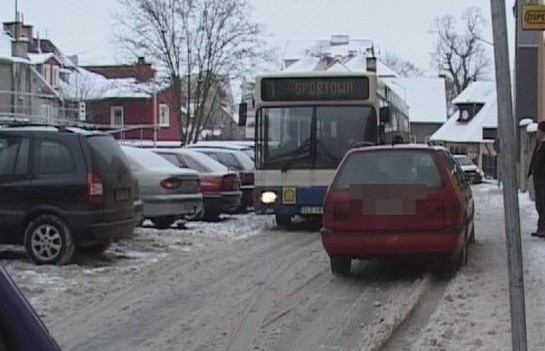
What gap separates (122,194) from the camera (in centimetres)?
1227

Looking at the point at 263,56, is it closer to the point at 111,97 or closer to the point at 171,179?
the point at 111,97

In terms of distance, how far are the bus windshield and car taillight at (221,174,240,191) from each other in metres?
2.02

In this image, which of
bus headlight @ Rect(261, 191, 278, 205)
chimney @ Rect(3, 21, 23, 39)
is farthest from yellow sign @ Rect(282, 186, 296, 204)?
chimney @ Rect(3, 21, 23, 39)

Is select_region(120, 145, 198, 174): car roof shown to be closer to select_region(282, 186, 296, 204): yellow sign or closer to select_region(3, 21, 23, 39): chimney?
select_region(282, 186, 296, 204): yellow sign

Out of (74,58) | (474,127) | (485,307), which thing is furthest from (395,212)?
(74,58)

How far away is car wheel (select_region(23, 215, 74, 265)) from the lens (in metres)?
11.7

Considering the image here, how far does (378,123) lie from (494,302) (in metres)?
8.54

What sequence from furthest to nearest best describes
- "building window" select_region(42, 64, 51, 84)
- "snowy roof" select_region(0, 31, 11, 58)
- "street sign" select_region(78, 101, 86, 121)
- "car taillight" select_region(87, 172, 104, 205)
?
"building window" select_region(42, 64, 51, 84), "street sign" select_region(78, 101, 86, 121), "snowy roof" select_region(0, 31, 11, 58), "car taillight" select_region(87, 172, 104, 205)

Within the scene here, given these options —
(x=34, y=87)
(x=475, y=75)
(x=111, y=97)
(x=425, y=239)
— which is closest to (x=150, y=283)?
(x=425, y=239)

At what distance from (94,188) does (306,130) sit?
656 centimetres

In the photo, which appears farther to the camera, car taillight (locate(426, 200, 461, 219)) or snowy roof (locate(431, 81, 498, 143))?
snowy roof (locate(431, 81, 498, 143))

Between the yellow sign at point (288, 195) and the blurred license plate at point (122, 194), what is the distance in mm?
5286

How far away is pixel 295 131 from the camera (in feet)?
57.7

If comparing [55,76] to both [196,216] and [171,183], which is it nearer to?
[196,216]
